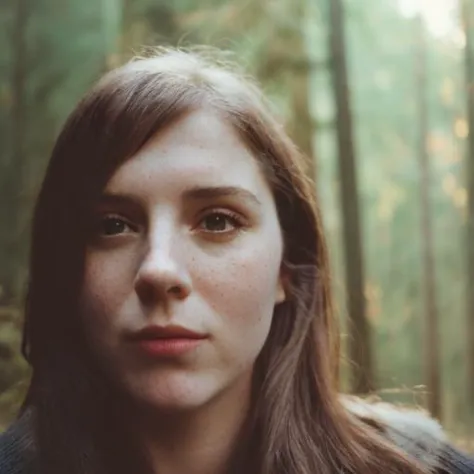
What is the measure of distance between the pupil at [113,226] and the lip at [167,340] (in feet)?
0.31

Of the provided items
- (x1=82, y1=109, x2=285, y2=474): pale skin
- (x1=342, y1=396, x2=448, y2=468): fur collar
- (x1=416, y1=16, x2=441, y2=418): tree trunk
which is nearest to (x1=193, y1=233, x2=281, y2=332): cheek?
(x1=82, y1=109, x2=285, y2=474): pale skin

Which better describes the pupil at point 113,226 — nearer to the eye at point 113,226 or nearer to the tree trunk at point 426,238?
the eye at point 113,226

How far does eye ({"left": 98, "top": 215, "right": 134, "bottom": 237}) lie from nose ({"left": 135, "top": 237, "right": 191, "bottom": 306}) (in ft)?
0.13

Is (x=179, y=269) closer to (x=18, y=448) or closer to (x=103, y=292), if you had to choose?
(x=103, y=292)

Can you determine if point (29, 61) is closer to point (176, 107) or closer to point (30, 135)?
point (30, 135)

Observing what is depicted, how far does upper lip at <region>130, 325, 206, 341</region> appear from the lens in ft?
2.19

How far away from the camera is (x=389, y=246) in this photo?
3.98ft

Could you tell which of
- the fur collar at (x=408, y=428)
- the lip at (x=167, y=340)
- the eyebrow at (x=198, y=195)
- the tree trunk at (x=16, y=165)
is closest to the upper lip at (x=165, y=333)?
the lip at (x=167, y=340)

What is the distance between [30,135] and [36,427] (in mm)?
544

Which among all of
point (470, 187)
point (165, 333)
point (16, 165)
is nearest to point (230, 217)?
point (165, 333)

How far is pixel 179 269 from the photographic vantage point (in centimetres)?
67

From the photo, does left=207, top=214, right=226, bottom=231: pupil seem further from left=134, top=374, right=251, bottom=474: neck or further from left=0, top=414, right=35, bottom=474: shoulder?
left=0, top=414, right=35, bottom=474: shoulder

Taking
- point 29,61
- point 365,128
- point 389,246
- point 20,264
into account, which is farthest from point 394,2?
point 20,264

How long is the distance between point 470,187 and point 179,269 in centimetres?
73
